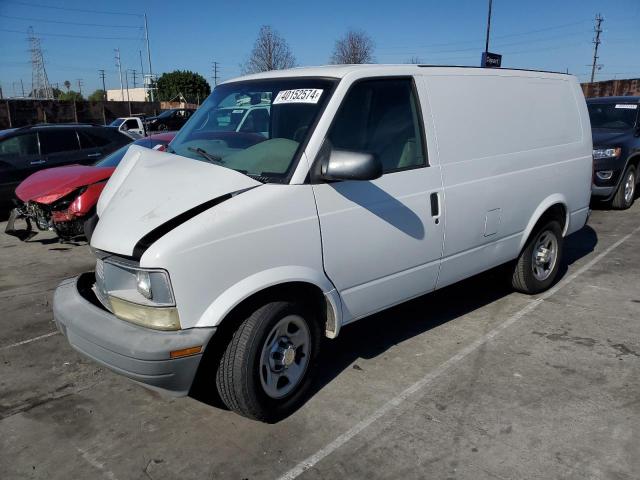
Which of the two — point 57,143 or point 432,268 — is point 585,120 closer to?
point 432,268

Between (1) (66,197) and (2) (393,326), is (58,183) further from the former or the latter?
(2) (393,326)

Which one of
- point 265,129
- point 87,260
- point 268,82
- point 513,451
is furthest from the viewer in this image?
point 87,260

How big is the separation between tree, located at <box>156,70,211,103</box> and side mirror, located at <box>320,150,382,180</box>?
73.1m

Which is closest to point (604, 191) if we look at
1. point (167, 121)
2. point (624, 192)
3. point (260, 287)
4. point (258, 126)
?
point (624, 192)

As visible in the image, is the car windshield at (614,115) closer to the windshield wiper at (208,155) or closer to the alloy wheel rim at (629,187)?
the alloy wheel rim at (629,187)

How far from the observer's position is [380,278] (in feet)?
11.6

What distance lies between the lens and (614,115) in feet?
34.4

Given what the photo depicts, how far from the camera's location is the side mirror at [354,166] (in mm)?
2938

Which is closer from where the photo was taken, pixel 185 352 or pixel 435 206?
pixel 185 352

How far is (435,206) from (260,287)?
4.96ft

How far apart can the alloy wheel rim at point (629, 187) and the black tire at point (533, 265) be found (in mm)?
5608

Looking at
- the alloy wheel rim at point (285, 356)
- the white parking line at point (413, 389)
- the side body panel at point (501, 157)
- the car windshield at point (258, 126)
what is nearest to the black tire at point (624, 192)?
the white parking line at point (413, 389)

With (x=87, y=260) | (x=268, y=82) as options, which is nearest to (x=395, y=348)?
(x=268, y=82)

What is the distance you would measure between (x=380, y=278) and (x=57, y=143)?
28.4ft
